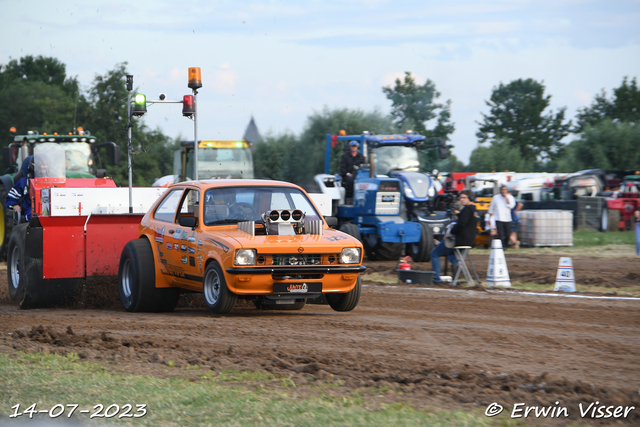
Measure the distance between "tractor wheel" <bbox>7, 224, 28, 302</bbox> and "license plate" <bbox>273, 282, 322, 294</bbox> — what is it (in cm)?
387

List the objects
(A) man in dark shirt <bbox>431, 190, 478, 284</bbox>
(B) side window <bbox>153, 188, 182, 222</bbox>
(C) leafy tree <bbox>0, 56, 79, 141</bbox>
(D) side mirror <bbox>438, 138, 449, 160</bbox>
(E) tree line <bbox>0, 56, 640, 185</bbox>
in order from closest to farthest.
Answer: (B) side window <bbox>153, 188, 182, 222</bbox>, (A) man in dark shirt <bbox>431, 190, 478, 284</bbox>, (D) side mirror <bbox>438, 138, 449, 160</bbox>, (E) tree line <bbox>0, 56, 640, 185</bbox>, (C) leafy tree <bbox>0, 56, 79, 141</bbox>

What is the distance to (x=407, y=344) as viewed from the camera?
707cm

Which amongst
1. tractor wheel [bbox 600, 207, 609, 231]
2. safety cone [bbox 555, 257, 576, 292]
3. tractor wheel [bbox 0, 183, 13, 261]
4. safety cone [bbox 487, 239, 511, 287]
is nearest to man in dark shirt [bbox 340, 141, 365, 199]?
safety cone [bbox 487, 239, 511, 287]

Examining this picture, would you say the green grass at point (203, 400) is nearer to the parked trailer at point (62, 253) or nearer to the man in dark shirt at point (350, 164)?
the parked trailer at point (62, 253)

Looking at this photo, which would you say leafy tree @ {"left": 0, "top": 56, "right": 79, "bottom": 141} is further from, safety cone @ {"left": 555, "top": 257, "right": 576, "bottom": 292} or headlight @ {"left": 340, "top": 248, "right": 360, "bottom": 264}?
headlight @ {"left": 340, "top": 248, "right": 360, "bottom": 264}

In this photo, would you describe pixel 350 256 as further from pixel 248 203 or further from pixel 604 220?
pixel 604 220

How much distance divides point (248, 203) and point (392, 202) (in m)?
8.54

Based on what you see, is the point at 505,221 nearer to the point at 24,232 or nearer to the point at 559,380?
the point at 24,232

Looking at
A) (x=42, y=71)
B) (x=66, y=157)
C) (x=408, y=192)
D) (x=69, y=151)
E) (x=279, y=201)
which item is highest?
(x=42, y=71)

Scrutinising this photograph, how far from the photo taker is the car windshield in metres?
9.13

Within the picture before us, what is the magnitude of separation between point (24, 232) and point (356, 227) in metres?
8.14

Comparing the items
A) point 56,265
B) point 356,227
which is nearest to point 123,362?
point 56,265

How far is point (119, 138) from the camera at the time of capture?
48.9 meters

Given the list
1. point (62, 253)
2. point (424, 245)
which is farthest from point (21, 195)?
point (424, 245)
